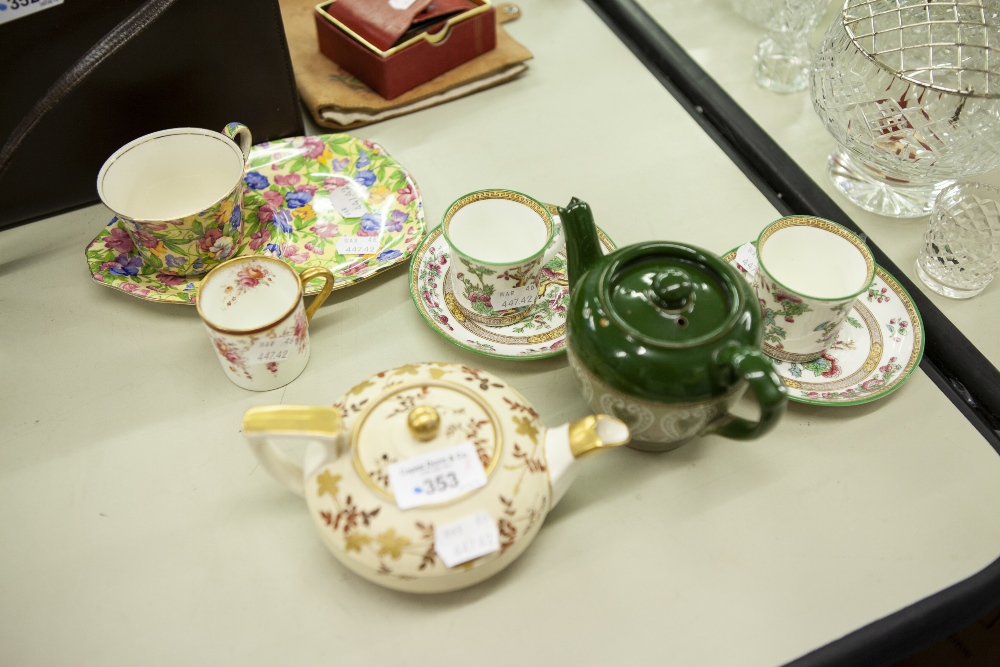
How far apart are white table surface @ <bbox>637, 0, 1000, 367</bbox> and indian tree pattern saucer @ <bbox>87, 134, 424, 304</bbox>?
0.61 meters

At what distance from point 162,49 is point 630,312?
72 cm

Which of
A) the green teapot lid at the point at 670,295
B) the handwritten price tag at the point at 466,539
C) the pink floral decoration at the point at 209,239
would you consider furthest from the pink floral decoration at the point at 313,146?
the handwritten price tag at the point at 466,539

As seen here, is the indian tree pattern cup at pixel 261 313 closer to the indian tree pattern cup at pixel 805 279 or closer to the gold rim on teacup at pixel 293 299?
the gold rim on teacup at pixel 293 299

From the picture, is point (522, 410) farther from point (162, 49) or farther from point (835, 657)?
point (162, 49)

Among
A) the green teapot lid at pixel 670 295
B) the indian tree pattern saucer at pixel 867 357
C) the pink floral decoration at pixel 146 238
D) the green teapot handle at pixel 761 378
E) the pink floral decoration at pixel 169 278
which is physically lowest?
the indian tree pattern saucer at pixel 867 357

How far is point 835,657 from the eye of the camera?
747 millimetres

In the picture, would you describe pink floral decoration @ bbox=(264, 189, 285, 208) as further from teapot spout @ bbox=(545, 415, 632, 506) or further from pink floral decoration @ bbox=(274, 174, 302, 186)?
teapot spout @ bbox=(545, 415, 632, 506)

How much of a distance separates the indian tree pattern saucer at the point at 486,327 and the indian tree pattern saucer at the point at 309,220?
0.04m

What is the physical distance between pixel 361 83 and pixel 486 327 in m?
0.58

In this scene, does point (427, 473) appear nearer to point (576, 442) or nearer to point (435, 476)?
point (435, 476)

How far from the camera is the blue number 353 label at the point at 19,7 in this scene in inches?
36.0

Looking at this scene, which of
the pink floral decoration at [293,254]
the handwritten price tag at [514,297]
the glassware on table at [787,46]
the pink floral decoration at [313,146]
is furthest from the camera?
the glassware on table at [787,46]

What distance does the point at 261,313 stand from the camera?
0.95m

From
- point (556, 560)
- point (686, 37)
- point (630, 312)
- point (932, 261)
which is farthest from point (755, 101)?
point (556, 560)
